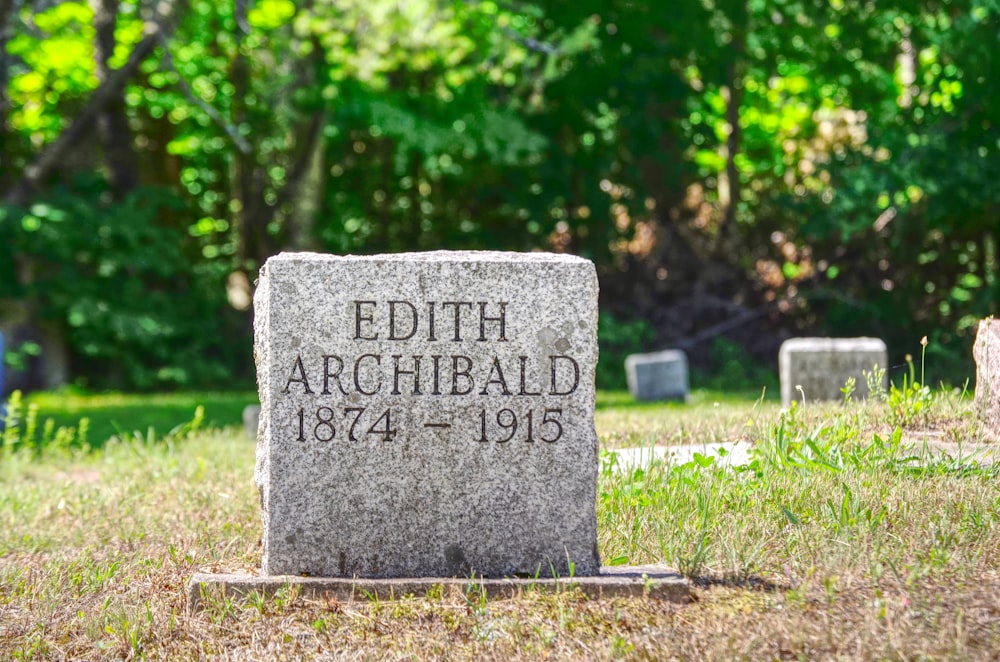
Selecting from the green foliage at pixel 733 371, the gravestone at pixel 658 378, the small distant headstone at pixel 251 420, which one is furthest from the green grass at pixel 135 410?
the green foliage at pixel 733 371

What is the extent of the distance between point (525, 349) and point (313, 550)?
1147 mm

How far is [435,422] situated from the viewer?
414 centimetres

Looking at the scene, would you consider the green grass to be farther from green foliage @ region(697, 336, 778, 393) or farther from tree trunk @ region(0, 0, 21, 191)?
green foliage @ region(697, 336, 778, 393)

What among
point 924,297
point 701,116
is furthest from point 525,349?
point 701,116

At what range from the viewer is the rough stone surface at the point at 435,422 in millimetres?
4117

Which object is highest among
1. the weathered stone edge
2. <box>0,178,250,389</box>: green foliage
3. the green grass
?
<box>0,178,250,389</box>: green foliage

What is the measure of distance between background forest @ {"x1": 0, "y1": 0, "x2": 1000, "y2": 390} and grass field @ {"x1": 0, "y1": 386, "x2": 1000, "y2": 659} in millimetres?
9444

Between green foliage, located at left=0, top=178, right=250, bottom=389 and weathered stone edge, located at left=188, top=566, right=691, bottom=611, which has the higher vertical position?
green foliage, located at left=0, top=178, right=250, bottom=389

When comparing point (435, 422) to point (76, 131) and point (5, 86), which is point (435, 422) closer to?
point (5, 86)

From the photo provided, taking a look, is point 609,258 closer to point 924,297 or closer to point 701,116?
point 701,116

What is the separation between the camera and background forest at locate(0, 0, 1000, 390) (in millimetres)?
14789

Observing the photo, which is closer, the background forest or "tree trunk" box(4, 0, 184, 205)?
the background forest

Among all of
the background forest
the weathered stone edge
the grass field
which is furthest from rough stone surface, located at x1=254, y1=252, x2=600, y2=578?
the background forest

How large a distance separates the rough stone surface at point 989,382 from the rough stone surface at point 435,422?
2.50 meters
